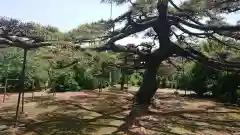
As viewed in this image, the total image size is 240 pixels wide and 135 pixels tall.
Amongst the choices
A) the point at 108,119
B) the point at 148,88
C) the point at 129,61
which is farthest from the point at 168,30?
the point at 108,119

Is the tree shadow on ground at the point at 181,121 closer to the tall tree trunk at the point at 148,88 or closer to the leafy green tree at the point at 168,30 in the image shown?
the tall tree trunk at the point at 148,88

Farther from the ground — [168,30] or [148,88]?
[168,30]

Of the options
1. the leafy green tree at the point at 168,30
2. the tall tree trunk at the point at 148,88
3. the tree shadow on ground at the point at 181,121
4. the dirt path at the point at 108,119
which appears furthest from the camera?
the tall tree trunk at the point at 148,88

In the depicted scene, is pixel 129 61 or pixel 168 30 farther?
pixel 129 61

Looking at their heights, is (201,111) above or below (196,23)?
below

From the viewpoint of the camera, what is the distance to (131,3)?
9.26 meters

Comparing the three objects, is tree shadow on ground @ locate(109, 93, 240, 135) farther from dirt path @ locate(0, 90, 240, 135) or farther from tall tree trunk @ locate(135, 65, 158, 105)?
tall tree trunk @ locate(135, 65, 158, 105)

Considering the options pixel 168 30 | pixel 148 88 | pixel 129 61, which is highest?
pixel 168 30

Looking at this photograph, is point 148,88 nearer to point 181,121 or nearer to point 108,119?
point 181,121

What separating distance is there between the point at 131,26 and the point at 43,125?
4402 millimetres

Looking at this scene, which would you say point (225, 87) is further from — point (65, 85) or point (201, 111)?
point (65, 85)

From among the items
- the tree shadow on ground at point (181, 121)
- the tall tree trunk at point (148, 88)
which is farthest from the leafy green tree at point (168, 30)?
the tree shadow on ground at point (181, 121)

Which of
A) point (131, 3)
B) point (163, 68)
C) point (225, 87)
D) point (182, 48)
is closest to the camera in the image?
point (131, 3)

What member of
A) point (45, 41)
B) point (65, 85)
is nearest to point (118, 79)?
point (65, 85)
